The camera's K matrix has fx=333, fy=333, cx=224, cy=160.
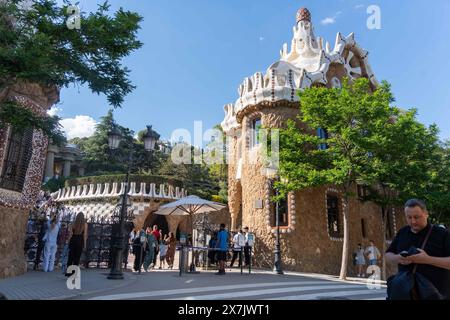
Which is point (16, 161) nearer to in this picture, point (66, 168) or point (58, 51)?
point (58, 51)

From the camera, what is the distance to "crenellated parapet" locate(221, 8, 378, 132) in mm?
16858

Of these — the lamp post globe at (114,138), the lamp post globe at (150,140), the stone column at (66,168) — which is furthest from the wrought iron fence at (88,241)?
the stone column at (66,168)

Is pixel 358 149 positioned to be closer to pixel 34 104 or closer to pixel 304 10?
pixel 34 104

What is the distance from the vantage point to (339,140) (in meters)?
13.2

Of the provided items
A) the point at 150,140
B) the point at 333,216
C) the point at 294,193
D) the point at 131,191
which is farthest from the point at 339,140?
the point at 131,191

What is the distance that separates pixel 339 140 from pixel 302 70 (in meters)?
5.47

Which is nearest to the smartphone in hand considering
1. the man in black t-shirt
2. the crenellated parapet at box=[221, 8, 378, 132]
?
the man in black t-shirt

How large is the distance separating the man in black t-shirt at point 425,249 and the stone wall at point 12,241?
30.5 feet

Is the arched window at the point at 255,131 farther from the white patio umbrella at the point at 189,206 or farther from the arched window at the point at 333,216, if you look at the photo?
the white patio umbrella at the point at 189,206

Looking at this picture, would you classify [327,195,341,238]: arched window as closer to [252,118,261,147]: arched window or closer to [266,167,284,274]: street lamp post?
[266,167,284,274]: street lamp post

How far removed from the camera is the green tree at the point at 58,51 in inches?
225
